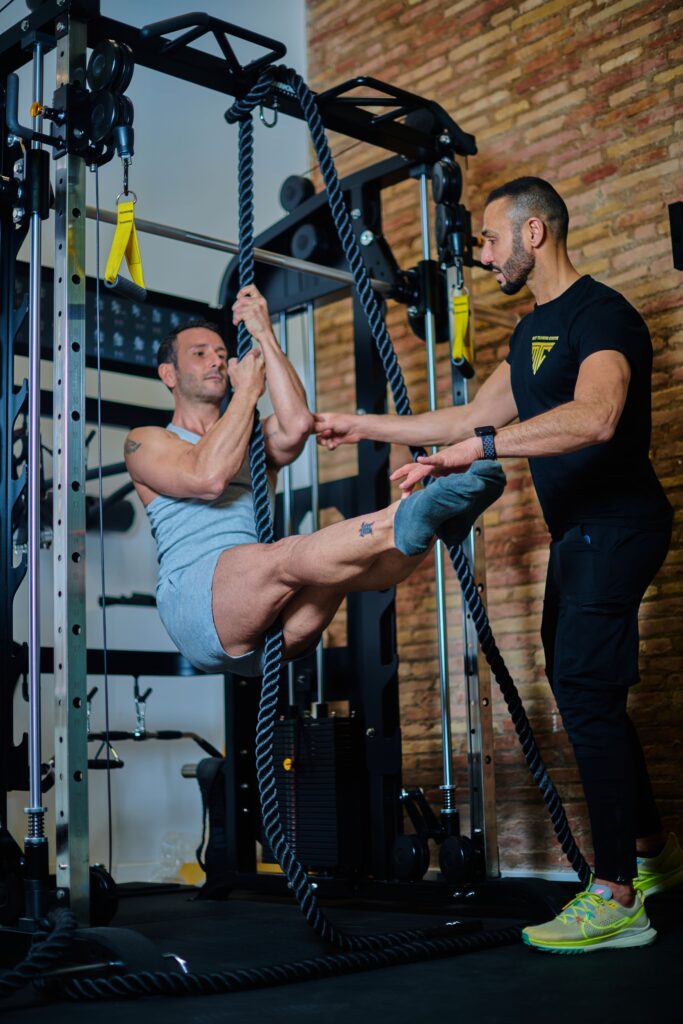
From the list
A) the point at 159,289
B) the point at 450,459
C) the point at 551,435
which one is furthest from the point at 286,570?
the point at 159,289

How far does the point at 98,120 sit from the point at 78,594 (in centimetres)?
123

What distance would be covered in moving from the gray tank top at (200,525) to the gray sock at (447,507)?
0.79 meters

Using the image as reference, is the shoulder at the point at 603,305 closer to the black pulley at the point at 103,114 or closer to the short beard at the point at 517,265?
the short beard at the point at 517,265

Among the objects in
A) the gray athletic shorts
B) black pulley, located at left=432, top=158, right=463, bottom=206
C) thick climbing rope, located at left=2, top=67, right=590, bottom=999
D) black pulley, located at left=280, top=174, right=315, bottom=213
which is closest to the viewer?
thick climbing rope, located at left=2, top=67, right=590, bottom=999

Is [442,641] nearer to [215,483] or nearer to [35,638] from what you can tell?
[215,483]

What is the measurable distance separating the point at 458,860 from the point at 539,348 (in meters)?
1.57

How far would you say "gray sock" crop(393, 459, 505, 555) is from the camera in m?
2.25

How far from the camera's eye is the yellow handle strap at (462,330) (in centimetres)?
373

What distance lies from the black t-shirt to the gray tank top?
2.75 feet

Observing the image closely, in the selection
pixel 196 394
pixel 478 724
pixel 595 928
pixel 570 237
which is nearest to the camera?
pixel 595 928

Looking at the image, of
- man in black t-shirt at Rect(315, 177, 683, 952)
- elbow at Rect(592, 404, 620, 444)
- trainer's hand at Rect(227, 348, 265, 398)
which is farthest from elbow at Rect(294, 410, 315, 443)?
elbow at Rect(592, 404, 620, 444)

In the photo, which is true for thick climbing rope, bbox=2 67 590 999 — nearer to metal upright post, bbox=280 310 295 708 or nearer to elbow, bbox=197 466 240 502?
elbow, bbox=197 466 240 502

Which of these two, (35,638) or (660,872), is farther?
(660,872)

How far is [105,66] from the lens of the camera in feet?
9.70
